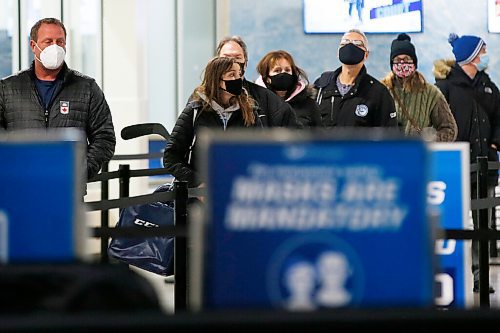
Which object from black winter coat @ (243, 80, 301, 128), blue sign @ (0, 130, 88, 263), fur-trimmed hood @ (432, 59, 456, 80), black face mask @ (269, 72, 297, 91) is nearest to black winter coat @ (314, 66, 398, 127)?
black face mask @ (269, 72, 297, 91)

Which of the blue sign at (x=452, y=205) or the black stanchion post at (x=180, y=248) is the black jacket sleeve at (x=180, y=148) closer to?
the black stanchion post at (x=180, y=248)

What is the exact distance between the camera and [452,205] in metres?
4.71

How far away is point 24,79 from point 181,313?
17.9 feet

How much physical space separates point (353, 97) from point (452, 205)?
363 centimetres

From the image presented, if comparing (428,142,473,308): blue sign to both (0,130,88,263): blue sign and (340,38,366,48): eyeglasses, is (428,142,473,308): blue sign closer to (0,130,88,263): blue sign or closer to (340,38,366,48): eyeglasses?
(0,130,88,263): blue sign

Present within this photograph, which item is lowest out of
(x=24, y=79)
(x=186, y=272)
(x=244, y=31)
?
(x=186, y=272)

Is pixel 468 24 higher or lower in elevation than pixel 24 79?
higher

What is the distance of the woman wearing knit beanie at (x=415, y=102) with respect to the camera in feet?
29.7

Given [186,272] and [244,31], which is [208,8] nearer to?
[244,31]

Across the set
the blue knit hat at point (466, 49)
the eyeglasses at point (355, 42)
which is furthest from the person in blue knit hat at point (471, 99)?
the eyeglasses at point (355, 42)

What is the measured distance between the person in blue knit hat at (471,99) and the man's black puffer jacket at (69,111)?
12.5ft

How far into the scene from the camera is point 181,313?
1930 mm

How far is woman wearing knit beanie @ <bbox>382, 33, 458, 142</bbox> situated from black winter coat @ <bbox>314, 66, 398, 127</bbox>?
25.3 inches

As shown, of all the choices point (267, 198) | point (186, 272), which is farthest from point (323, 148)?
point (186, 272)
